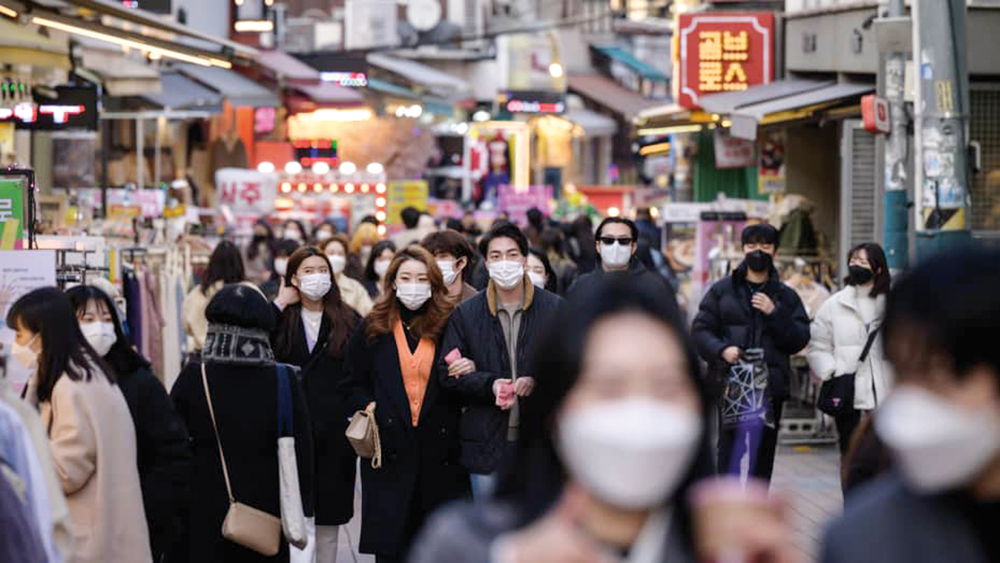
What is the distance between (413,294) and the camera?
374 inches

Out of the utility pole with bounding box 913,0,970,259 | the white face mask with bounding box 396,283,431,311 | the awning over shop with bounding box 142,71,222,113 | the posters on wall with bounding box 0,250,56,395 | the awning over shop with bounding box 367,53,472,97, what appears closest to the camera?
the posters on wall with bounding box 0,250,56,395

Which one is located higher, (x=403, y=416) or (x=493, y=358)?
(x=493, y=358)

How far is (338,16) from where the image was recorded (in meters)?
54.0

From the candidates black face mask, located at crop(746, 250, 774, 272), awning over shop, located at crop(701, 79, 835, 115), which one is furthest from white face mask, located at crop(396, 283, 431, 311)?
awning over shop, located at crop(701, 79, 835, 115)

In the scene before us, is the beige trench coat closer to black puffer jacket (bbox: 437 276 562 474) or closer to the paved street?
black puffer jacket (bbox: 437 276 562 474)

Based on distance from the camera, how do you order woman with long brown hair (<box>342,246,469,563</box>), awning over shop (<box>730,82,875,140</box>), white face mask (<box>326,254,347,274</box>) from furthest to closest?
awning over shop (<box>730,82,875,140</box>) < white face mask (<box>326,254,347,274</box>) < woman with long brown hair (<box>342,246,469,563</box>)

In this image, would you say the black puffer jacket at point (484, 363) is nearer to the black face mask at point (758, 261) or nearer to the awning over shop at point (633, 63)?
the black face mask at point (758, 261)

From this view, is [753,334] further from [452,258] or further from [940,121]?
[940,121]

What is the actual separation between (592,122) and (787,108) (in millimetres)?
35153

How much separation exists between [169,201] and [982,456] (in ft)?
70.5

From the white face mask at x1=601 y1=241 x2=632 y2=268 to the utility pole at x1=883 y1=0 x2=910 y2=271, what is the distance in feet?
13.2

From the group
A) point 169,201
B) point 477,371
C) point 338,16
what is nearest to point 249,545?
point 477,371

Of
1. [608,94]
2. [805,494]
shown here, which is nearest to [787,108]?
[805,494]

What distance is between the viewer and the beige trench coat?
22.6 feet
